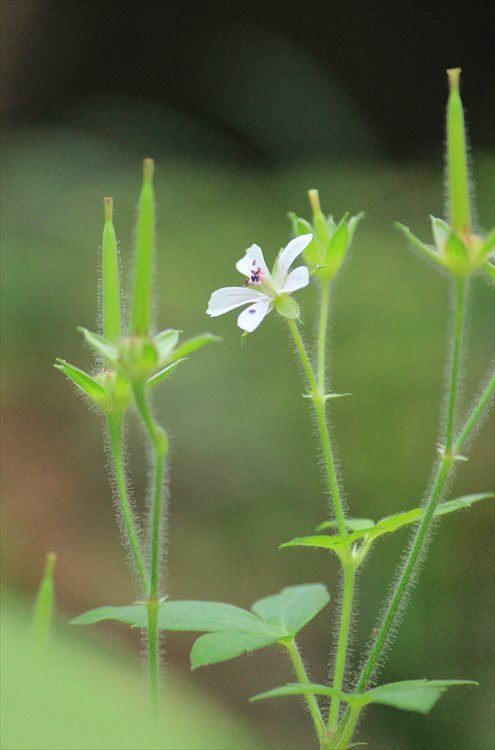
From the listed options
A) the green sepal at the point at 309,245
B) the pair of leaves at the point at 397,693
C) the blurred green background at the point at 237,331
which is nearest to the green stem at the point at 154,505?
the pair of leaves at the point at 397,693

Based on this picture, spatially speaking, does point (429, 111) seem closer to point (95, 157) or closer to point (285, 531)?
point (95, 157)

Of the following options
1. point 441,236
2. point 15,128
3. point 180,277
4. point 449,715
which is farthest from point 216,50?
point 441,236

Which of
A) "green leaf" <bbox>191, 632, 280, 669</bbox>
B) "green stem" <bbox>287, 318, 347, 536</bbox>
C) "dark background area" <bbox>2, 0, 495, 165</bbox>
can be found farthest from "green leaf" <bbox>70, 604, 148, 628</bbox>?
"dark background area" <bbox>2, 0, 495, 165</bbox>

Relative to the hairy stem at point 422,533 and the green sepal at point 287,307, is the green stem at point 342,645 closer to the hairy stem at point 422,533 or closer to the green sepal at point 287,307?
the hairy stem at point 422,533

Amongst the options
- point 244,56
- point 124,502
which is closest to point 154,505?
point 124,502

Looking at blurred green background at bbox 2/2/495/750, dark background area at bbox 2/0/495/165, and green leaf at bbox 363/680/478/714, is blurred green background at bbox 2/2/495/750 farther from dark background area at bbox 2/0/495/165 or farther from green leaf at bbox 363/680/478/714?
green leaf at bbox 363/680/478/714

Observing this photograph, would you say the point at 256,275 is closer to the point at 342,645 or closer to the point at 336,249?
the point at 336,249
